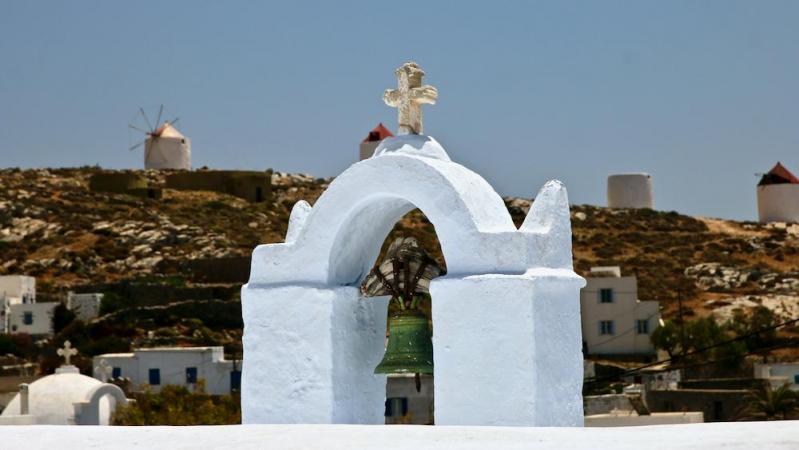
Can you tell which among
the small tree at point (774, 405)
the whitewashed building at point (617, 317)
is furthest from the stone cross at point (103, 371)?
the whitewashed building at point (617, 317)

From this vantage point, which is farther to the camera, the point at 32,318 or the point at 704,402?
the point at 32,318

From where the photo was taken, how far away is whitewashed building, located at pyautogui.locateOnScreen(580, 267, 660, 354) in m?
50.4

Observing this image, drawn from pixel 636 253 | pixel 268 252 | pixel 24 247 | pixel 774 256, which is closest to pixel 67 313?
pixel 24 247

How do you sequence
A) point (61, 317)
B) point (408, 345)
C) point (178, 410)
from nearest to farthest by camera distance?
point (408, 345)
point (178, 410)
point (61, 317)

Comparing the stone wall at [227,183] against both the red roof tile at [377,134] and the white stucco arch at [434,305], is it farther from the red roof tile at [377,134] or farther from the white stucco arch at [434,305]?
the white stucco arch at [434,305]

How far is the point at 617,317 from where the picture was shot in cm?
5059

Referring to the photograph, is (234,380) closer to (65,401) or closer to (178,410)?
(178,410)

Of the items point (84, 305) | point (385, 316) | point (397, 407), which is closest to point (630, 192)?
point (84, 305)

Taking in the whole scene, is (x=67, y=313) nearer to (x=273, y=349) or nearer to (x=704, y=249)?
(x=704, y=249)

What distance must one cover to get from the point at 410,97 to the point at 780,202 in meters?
73.0

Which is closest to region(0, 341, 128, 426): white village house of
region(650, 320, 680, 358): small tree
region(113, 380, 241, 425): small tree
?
region(113, 380, 241, 425): small tree

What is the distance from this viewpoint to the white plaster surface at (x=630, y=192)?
80250 mm

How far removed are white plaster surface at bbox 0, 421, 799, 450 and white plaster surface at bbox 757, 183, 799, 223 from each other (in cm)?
7415

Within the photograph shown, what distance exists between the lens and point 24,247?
62.0 metres
